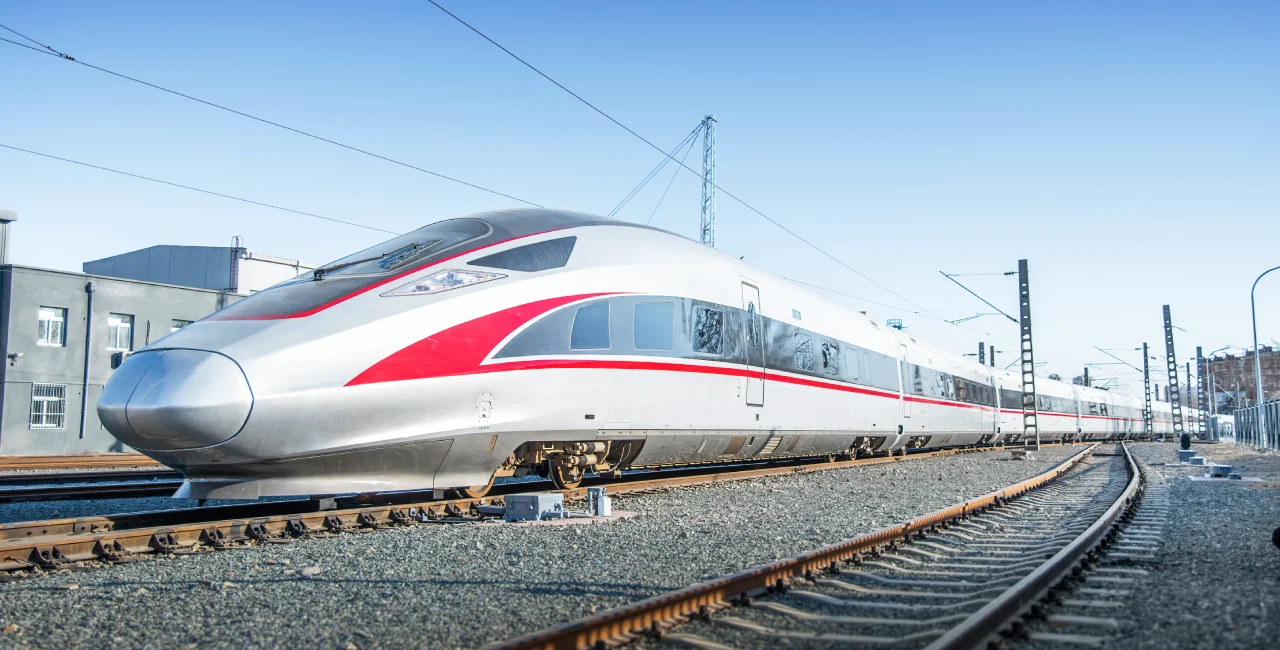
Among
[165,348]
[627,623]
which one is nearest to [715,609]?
[627,623]

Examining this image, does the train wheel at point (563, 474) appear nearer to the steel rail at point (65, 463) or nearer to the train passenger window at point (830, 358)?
the train passenger window at point (830, 358)

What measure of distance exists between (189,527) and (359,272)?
271 cm

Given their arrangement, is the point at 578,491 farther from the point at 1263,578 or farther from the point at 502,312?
the point at 1263,578

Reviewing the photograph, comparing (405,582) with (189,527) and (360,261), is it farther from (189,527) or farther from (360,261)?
(360,261)

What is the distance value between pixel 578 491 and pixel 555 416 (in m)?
1.30

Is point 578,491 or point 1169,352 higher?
point 1169,352

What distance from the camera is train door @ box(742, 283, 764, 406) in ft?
39.1

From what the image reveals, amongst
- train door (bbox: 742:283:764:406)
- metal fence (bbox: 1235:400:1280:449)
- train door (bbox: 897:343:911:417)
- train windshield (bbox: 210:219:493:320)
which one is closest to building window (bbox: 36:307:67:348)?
train windshield (bbox: 210:219:493:320)

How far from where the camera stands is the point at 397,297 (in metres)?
7.81

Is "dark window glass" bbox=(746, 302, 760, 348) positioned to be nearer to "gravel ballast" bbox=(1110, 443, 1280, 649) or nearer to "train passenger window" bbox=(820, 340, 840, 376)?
"train passenger window" bbox=(820, 340, 840, 376)

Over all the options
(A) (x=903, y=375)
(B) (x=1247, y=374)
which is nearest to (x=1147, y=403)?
(A) (x=903, y=375)

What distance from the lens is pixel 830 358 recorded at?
1521cm

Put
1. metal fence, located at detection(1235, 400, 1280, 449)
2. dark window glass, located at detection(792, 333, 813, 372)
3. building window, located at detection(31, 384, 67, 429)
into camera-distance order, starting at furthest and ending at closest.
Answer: metal fence, located at detection(1235, 400, 1280, 449)
building window, located at detection(31, 384, 67, 429)
dark window glass, located at detection(792, 333, 813, 372)

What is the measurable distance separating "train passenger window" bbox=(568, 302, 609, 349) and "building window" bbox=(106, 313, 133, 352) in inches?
972
